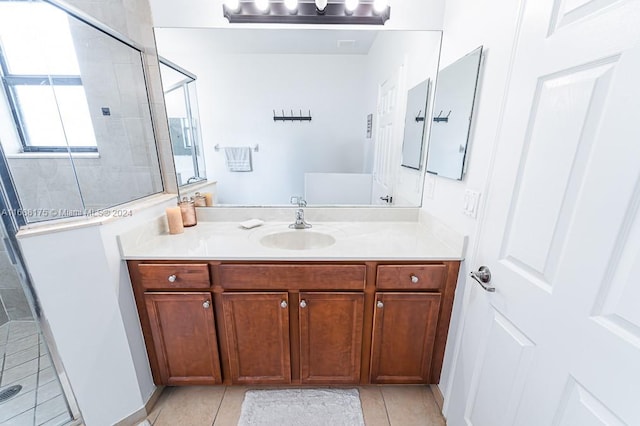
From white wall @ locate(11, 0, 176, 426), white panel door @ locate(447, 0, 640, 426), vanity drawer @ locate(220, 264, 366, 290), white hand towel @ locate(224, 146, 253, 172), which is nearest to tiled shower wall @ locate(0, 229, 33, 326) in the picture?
white wall @ locate(11, 0, 176, 426)

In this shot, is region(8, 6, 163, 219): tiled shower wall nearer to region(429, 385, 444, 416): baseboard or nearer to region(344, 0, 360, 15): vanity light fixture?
region(344, 0, 360, 15): vanity light fixture

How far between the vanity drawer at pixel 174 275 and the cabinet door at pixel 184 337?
0.17 ft

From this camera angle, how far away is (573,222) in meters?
0.65

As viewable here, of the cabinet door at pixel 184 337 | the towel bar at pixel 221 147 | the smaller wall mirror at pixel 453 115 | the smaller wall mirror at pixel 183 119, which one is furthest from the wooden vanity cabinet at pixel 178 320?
the smaller wall mirror at pixel 453 115

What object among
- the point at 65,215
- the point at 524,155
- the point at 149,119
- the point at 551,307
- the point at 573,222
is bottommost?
the point at 551,307

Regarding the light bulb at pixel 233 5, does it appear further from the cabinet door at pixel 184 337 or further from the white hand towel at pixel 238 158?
the cabinet door at pixel 184 337

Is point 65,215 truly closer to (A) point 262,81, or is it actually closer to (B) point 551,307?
(A) point 262,81

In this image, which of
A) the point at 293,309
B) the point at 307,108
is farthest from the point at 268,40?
the point at 293,309

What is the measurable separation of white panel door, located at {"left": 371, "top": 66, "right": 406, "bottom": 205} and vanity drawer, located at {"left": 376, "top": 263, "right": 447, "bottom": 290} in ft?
1.96

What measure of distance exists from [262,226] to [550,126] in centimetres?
Answer: 141

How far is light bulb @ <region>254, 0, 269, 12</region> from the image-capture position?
4.41 ft

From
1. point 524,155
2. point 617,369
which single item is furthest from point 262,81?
point 617,369

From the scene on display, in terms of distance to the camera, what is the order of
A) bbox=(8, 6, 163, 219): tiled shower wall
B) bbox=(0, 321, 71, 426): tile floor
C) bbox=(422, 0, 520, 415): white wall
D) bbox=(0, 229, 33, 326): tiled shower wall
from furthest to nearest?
bbox=(0, 229, 33, 326): tiled shower wall
bbox=(8, 6, 163, 219): tiled shower wall
bbox=(0, 321, 71, 426): tile floor
bbox=(422, 0, 520, 415): white wall

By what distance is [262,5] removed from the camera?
1353 mm
